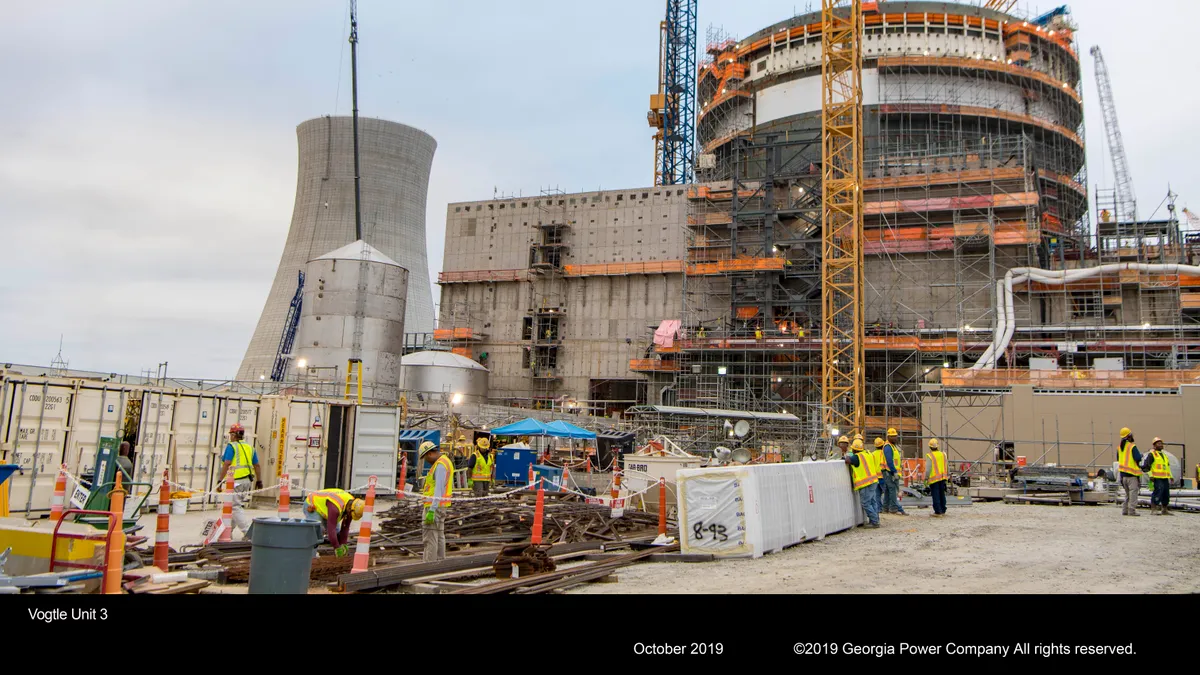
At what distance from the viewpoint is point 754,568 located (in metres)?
9.74

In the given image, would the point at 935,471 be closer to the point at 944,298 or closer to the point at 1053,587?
the point at 1053,587

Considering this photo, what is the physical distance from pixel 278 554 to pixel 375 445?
14.0 meters

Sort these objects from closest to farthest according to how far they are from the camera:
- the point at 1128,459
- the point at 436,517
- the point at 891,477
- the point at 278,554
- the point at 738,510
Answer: the point at 278,554, the point at 436,517, the point at 738,510, the point at 1128,459, the point at 891,477

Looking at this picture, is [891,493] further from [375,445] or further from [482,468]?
[375,445]

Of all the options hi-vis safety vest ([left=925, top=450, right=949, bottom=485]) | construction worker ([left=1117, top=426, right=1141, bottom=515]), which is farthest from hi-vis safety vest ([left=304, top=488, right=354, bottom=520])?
construction worker ([left=1117, top=426, right=1141, bottom=515])

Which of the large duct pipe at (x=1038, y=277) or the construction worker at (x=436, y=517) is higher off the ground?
the large duct pipe at (x=1038, y=277)

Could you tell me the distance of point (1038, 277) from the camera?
4219 centimetres

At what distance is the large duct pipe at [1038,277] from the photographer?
40.9 meters

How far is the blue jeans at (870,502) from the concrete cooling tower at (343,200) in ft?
116

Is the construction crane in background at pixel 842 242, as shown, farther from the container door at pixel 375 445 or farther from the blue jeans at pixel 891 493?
the container door at pixel 375 445

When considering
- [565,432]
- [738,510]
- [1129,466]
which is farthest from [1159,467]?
[565,432]

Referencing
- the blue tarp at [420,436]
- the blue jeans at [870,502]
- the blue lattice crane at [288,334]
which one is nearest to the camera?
the blue jeans at [870,502]

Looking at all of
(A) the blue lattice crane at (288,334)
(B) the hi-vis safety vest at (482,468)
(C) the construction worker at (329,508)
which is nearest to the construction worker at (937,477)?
(B) the hi-vis safety vest at (482,468)
